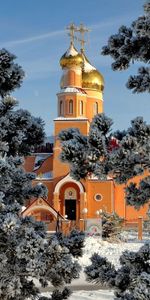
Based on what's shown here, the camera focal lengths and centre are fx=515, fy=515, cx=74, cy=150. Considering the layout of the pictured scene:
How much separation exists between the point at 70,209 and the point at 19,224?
24400mm

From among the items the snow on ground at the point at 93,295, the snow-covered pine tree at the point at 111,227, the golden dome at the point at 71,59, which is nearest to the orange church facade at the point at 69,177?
the golden dome at the point at 71,59

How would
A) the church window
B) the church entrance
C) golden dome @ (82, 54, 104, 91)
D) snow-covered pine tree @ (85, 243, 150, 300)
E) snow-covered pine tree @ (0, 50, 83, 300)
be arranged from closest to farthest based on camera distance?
snow-covered pine tree @ (85, 243, 150, 300), snow-covered pine tree @ (0, 50, 83, 300), the church window, the church entrance, golden dome @ (82, 54, 104, 91)

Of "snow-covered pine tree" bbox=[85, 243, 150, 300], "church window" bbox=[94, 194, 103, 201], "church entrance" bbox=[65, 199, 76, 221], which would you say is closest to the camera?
"snow-covered pine tree" bbox=[85, 243, 150, 300]

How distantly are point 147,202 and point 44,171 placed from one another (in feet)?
87.4

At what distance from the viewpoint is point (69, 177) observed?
27.2 metres

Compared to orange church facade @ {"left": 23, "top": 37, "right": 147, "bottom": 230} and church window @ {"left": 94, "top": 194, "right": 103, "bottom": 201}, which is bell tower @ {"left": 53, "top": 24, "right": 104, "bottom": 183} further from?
church window @ {"left": 94, "top": 194, "right": 103, "bottom": 201}

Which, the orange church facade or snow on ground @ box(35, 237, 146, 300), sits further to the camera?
the orange church facade

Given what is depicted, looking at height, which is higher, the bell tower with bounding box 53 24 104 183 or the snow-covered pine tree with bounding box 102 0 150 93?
the bell tower with bounding box 53 24 104 183

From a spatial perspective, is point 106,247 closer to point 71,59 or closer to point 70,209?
point 70,209

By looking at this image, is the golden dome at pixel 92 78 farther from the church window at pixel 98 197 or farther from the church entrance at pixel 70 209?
the church entrance at pixel 70 209

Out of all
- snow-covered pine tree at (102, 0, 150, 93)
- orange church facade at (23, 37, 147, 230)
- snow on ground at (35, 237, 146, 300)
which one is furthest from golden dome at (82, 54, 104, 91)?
snow-covered pine tree at (102, 0, 150, 93)

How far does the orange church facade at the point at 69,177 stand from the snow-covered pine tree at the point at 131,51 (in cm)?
2176

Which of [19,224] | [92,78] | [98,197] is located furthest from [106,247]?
[92,78]

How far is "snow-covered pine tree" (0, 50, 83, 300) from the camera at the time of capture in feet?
16.1
